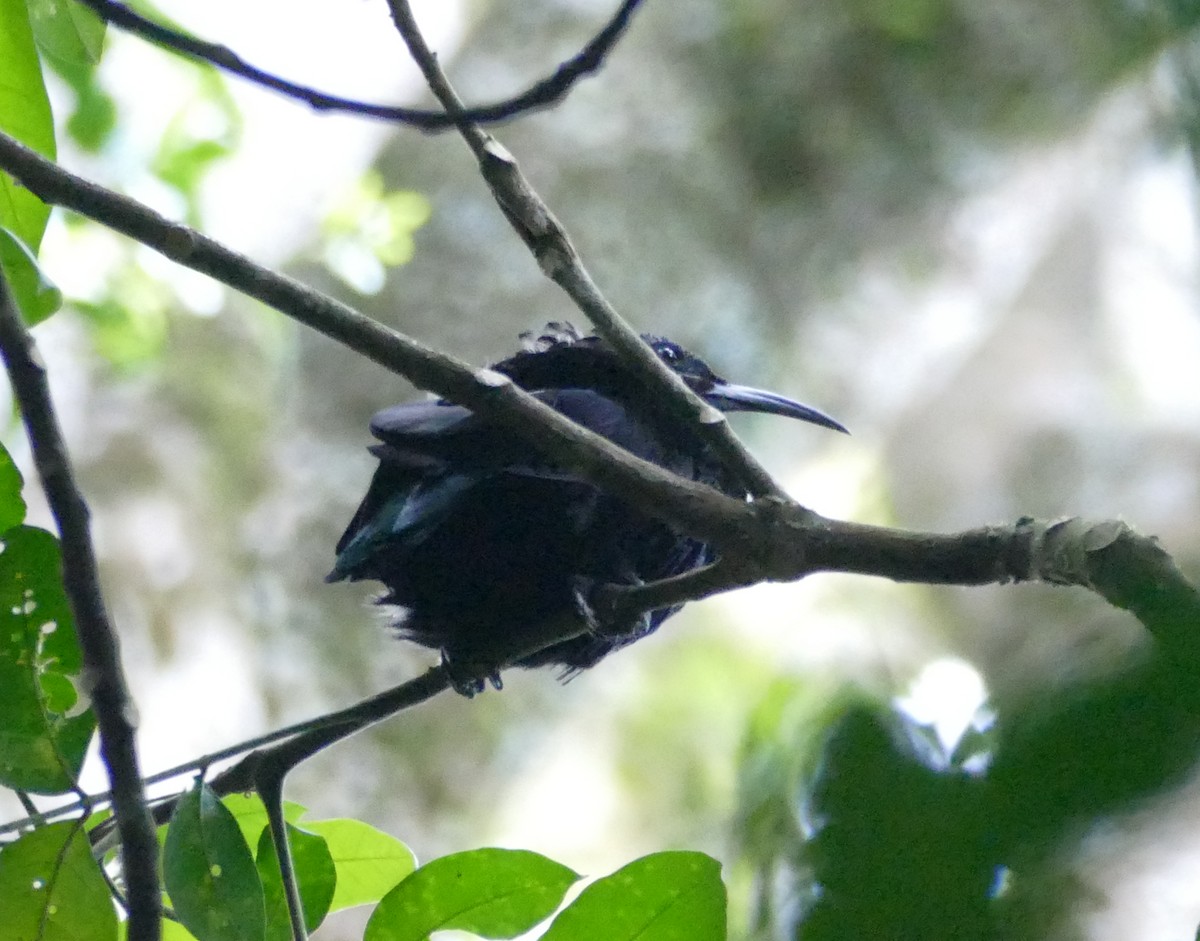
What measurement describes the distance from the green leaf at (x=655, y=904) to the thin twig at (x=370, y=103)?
2.29 feet

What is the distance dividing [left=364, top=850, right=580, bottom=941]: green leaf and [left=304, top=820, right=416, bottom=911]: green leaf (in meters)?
0.22

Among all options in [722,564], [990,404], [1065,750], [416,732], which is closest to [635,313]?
[416,732]

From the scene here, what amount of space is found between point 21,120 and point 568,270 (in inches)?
23.5

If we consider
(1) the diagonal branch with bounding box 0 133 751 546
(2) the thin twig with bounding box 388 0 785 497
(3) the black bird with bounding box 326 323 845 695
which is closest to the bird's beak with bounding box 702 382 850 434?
(3) the black bird with bounding box 326 323 845 695

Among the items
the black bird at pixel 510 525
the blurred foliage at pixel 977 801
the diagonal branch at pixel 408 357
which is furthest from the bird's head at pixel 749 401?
the blurred foliage at pixel 977 801

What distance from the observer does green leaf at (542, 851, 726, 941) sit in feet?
3.63

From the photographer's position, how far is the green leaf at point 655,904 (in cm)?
111

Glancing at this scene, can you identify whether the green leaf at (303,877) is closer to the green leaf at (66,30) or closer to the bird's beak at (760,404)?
the green leaf at (66,30)

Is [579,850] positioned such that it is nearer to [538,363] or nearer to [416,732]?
[416,732]

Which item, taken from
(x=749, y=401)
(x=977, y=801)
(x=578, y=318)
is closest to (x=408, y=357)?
(x=977, y=801)

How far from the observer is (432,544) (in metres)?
1.80

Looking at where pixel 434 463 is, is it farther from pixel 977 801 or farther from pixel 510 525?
pixel 977 801

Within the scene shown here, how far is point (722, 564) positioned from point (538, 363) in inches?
31.2

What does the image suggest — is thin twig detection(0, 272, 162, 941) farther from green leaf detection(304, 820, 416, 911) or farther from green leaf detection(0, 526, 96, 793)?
green leaf detection(304, 820, 416, 911)
